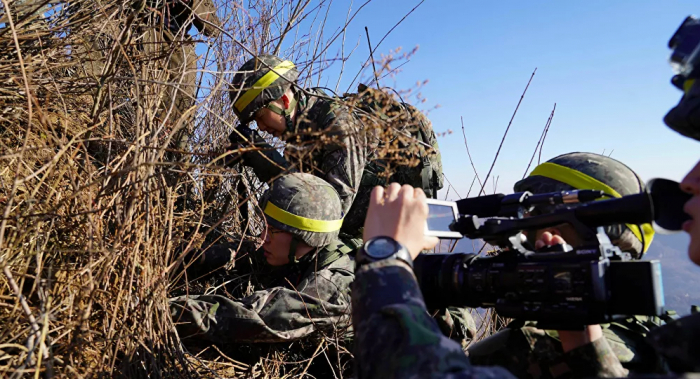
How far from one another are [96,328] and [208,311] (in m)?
0.62

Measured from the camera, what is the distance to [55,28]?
2.13 meters

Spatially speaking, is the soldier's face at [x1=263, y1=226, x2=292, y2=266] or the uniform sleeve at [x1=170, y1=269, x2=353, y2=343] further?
the soldier's face at [x1=263, y1=226, x2=292, y2=266]

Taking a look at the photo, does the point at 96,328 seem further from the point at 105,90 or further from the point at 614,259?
the point at 614,259

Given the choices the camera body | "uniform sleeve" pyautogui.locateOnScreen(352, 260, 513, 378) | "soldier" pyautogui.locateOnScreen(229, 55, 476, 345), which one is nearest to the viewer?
"uniform sleeve" pyautogui.locateOnScreen(352, 260, 513, 378)

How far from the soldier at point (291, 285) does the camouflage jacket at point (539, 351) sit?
931mm

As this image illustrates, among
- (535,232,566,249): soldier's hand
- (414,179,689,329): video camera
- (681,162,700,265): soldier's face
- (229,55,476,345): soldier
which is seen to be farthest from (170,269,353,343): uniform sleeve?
(681,162,700,265): soldier's face

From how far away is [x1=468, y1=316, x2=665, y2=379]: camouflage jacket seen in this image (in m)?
1.59

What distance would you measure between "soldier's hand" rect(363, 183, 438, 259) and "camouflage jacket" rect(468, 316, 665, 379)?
58cm

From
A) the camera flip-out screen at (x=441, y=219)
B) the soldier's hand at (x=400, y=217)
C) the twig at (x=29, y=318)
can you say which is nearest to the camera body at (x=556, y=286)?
the camera flip-out screen at (x=441, y=219)

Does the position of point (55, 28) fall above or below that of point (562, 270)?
above

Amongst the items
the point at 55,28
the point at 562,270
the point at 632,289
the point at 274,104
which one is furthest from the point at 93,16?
the point at 632,289

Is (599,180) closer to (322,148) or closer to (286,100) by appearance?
(322,148)

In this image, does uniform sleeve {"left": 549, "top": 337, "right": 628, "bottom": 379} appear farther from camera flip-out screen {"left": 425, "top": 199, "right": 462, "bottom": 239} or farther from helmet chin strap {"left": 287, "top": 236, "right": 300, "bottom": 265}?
helmet chin strap {"left": 287, "top": 236, "right": 300, "bottom": 265}

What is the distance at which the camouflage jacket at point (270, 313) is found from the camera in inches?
88.2
